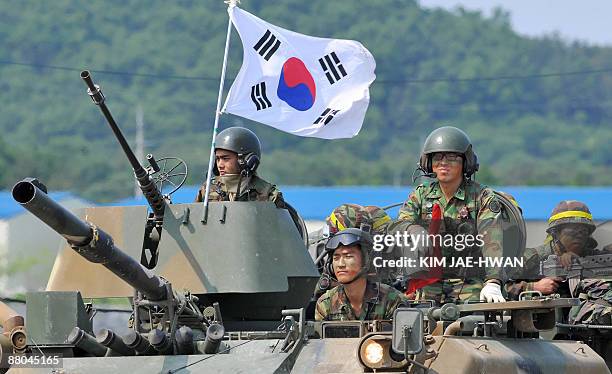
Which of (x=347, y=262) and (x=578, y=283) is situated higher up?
(x=578, y=283)

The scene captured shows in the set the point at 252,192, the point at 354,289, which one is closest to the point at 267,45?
the point at 252,192

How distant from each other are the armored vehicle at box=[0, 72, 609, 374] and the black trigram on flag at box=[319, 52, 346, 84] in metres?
2.92

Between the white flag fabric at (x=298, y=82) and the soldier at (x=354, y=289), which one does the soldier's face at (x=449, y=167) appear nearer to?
the soldier at (x=354, y=289)

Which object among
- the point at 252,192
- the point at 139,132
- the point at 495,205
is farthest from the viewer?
the point at 139,132

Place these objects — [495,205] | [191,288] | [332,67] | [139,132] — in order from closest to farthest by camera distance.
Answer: [191,288] → [495,205] → [332,67] → [139,132]

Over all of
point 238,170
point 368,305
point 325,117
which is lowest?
point 368,305

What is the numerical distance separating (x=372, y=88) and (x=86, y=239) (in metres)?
74.9

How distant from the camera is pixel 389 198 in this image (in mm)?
46812

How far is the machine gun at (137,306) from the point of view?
11.8m

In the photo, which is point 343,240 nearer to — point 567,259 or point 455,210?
point 455,210

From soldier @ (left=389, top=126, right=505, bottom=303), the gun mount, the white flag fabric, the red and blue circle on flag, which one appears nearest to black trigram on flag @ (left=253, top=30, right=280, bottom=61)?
the white flag fabric

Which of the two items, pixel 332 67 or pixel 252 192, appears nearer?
pixel 252 192

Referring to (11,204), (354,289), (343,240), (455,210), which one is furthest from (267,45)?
(11,204)

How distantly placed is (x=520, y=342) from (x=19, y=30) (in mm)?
74829
